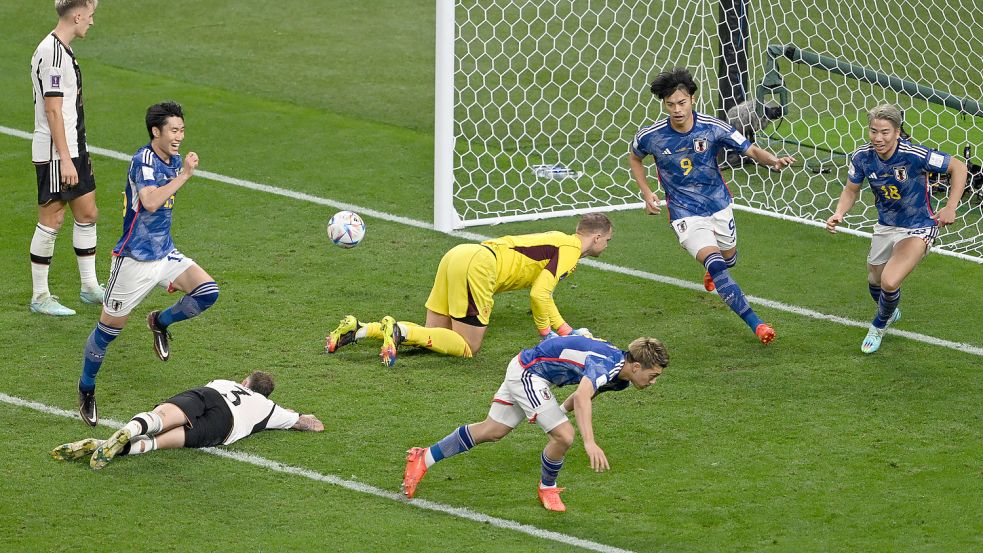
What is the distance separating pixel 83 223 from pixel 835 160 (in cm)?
708

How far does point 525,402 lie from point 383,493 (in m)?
0.93

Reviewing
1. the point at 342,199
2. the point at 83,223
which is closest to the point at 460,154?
the point at 342,199

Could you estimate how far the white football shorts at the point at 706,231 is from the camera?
9.52 m

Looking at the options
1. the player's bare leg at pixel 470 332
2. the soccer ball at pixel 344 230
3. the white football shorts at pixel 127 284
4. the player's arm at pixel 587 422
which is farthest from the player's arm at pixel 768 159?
the white football shorts at pixel 127 284

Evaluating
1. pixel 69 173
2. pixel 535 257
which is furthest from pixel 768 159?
pixel 69 173

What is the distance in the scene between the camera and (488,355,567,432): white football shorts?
22.6 ft

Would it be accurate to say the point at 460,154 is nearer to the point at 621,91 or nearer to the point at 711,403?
the point at 621,91

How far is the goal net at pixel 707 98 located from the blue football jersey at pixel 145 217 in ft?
12.3

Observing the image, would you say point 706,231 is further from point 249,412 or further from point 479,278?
point 249,412

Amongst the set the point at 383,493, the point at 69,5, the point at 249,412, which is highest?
the point at 69,5

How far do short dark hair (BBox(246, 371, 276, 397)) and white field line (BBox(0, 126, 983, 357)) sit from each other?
12.0ft

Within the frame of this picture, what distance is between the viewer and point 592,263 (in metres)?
11.0

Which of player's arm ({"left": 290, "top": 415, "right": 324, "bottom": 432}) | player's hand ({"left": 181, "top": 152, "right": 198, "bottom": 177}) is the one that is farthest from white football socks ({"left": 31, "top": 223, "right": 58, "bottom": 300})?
player's arm ({"left": 290, "top": 415, "right": 324, "bottom": 432})

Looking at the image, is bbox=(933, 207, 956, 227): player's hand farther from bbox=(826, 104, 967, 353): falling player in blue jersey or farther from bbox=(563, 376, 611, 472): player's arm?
bbox=(563, 376, 611, 472): player's arm
